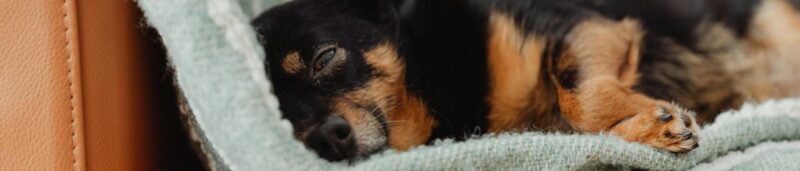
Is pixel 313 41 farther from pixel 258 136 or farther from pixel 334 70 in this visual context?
pixel 258 136

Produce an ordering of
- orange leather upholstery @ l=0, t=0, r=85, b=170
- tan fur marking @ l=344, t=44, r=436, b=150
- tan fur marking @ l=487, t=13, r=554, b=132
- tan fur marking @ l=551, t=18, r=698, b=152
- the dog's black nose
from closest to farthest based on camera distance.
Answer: orange leather upholstery @ l=0, t=0, r=85, b=170, the dog's black nose, tan fur marking @ l=551, t=18, r=698, b=152, tan fur marking @ l=344, t=44, r=436, b=150, tan fur marking @ l=487, t=13, r=554, b=132

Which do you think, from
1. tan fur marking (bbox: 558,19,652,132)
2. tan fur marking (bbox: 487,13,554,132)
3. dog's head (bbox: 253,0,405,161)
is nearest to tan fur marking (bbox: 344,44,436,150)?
dog's head (bbox: 253,0,405,161)

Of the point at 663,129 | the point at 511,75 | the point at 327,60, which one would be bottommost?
the point at 663,129

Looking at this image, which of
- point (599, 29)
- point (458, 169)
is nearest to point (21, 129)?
point (458, 169)

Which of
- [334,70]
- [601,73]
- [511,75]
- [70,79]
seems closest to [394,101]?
[334,70]

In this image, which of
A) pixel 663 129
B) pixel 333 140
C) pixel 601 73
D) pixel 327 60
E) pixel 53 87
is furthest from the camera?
pixel 601 73

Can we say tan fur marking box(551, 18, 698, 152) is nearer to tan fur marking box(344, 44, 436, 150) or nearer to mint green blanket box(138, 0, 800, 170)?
mint green blanket box(138, 0, 800, 170)

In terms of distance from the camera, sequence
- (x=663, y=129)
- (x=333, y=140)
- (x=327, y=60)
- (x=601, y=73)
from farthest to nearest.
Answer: (x=601, y=73)
(x=327, y=60)
(x=663, y=129)
(x=333, y=140)
